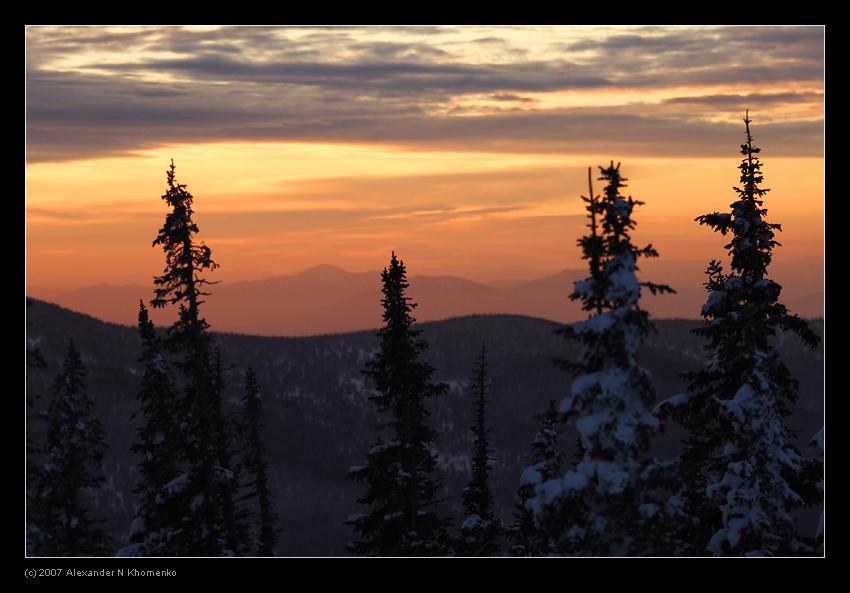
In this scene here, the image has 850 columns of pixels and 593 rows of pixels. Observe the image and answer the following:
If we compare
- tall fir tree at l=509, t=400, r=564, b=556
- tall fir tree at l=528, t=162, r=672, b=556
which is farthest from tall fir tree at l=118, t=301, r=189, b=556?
tall fir tree at l=528, t=162, r=672, b=556

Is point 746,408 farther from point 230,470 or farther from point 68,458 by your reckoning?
point 68,458

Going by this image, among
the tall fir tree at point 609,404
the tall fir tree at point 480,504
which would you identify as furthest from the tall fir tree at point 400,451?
the tall fir tree at point 609,404

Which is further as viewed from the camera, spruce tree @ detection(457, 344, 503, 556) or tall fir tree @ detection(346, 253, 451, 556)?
spruce tree @ detection(457, 344, 503, 556)

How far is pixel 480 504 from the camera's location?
48625 mm

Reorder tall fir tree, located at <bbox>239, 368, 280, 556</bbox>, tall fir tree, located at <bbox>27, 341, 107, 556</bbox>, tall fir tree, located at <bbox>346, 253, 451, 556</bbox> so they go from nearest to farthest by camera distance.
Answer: tall fir tree, located at <bbox>346, 253, 451, 556</bbox> < tall fir tree, located at <bbox>27, 341, 107, 556</bbox> < tall fir tree, located at <bbox>239, 368, 280, 556</bbox>

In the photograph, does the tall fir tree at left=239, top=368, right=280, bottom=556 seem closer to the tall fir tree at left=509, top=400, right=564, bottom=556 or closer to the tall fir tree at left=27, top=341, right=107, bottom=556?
the tall fir tree at left=27, top=341, right=107, bottom=556

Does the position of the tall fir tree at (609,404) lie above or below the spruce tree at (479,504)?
above

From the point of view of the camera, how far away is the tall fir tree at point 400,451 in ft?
130

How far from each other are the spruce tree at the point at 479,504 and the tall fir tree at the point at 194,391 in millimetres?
9278

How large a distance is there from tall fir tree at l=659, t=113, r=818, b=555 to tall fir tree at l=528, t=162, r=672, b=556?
3.61 metres

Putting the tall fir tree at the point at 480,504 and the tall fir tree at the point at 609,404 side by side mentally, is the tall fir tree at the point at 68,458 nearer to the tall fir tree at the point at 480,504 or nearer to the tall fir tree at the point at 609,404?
the tall fir tree at the point at 480,504

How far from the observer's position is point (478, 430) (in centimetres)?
4847

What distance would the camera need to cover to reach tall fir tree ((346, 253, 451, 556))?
39531 mm
